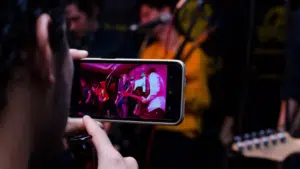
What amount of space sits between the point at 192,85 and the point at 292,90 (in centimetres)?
37

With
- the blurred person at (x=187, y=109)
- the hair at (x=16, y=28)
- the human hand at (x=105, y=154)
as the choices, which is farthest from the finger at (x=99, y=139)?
the blurred person at (x=187, y=109)

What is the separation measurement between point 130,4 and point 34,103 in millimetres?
1106

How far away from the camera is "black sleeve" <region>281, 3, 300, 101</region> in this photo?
1281 millimetres

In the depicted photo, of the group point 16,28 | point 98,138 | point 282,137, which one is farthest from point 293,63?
point 16,28

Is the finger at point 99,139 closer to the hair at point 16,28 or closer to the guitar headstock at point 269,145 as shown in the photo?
the hair at point 16,28

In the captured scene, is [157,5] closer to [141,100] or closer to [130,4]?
[130,4]

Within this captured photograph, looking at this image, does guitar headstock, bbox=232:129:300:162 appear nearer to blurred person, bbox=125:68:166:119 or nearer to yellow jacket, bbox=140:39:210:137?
yellow jacket, bbox=140:39:210:137

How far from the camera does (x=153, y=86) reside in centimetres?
57

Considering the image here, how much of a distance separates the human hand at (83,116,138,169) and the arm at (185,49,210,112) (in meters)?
0.61

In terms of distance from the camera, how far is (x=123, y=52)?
109 centimetres

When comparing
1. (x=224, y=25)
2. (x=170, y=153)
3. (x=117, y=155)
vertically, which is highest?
(x=224, y=25)

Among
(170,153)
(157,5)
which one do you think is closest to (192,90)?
(170,153)

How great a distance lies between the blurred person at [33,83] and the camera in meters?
0.37

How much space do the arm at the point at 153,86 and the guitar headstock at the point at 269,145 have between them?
0.75 metres
